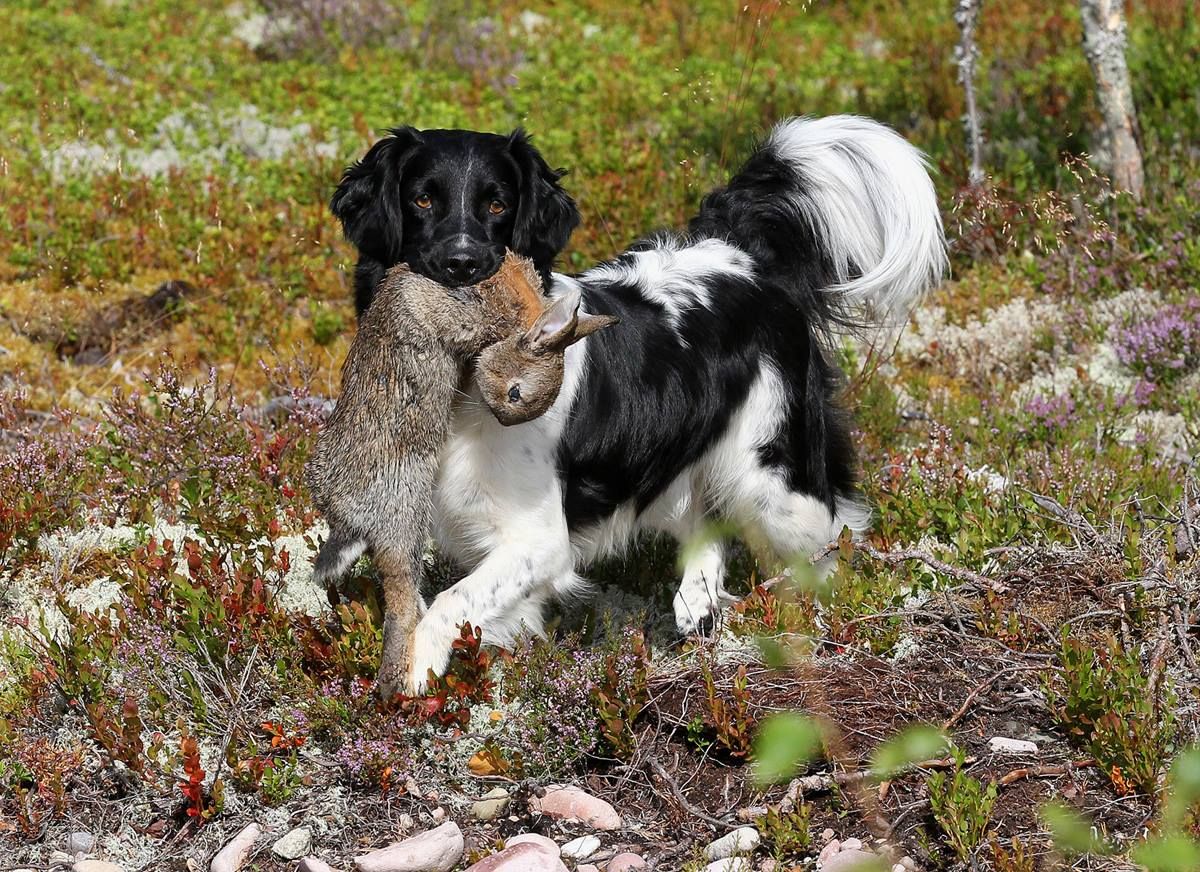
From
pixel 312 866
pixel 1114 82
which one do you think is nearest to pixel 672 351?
pixel 312 866

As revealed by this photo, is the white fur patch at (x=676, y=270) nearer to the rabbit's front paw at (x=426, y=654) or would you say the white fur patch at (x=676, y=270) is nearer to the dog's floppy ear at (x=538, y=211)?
the dog's floppy ear at (x=538, y=211)

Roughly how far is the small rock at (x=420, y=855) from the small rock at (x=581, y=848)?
0.93 ft

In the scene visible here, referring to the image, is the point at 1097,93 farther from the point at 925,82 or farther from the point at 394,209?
the point at 394,209

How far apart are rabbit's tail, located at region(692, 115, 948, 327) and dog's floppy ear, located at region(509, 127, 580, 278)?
922 mm

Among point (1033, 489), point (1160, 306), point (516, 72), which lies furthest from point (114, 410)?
point (516, 72)

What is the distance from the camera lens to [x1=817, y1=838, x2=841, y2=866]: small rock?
345 cm

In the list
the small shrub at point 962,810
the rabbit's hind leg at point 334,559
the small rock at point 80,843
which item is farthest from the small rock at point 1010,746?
the small rock at point 80,843

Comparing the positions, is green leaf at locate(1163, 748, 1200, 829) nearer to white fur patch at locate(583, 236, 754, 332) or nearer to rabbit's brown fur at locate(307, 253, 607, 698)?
rabbit's brown fur at locate(307, 253, 607, 698)

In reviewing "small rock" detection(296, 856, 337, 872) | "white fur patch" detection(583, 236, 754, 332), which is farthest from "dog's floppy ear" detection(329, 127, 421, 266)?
"small rock" detection(296, 856, 337, 872)

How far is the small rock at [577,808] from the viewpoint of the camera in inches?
149

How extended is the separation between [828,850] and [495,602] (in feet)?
4.21

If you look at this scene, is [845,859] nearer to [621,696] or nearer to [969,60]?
[621,696]

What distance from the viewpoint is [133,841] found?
3852mm

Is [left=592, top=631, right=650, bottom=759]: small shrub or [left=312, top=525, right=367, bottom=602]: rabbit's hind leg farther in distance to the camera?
[left=312, top=525, right=367, bottom=602]: rabbit's hind leg
